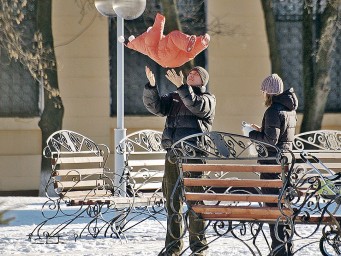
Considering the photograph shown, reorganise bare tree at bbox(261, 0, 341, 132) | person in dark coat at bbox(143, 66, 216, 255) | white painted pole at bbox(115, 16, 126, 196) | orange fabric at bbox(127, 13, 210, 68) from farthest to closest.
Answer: bare tree at bbox(261, 0, 341, 132) → white painted pole at bbox(115, 16, 126, 196) → orange fabric at bbox(127, 13, 210, 68) → person in dark coat at bbox(143, 66, 216, 255)

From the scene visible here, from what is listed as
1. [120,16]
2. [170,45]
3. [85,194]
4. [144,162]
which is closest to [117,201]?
[85,194]

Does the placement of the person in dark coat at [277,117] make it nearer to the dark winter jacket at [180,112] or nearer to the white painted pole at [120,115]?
the dark winter jacket at [180,112]

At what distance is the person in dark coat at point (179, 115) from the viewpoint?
880cm

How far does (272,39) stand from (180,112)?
30.1ft

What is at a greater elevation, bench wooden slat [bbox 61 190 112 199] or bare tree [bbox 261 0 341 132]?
bare tree [bbox 261 0 341 132]

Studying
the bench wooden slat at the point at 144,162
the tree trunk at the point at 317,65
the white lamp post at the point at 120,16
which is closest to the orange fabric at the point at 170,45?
the white lamp post at the point at 120,16

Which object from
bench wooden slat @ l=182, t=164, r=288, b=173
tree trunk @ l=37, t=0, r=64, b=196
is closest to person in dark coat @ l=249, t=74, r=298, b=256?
bench wooden slat @ l=182, t=164, r=288, b=173

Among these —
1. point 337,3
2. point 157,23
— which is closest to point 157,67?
point 337,3

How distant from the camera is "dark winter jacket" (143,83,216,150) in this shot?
29.1 ft

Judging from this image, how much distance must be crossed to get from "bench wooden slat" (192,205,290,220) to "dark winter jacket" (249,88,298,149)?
1.23 metres

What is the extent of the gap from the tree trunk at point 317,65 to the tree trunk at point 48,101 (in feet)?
12.4

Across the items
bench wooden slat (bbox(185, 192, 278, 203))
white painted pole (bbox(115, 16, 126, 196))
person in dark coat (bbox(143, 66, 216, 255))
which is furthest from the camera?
white painted pole (bbox(115, 16, 126, 196))

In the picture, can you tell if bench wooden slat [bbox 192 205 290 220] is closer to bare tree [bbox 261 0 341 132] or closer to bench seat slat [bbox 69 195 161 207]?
bench seat slat [bbox 69 195 161 207]

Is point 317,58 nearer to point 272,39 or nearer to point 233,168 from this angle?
point 272,39
